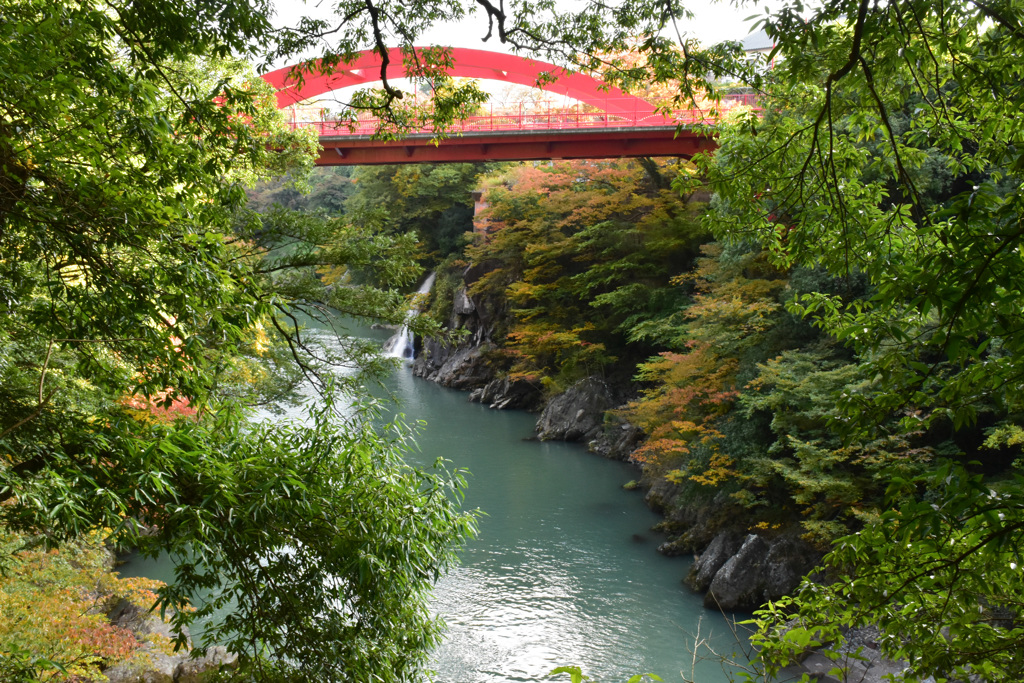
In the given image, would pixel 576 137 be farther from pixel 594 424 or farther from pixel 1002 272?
pixel 1002 272

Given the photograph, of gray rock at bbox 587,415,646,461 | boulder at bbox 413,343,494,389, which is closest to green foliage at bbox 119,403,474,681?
gray rock at bbox 587,415,646,461

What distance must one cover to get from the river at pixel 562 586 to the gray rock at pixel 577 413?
87 cm

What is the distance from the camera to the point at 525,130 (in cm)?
1396

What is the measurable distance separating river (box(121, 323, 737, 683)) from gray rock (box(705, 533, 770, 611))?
22 cm

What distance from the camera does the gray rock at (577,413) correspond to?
1373 centimetres

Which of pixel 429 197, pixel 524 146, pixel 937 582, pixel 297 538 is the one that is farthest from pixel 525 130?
pixel 937 582

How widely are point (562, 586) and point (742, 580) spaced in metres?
2.00

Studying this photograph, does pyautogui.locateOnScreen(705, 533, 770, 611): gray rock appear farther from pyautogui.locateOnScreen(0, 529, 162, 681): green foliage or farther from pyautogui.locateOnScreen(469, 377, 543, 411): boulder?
pyautogui.locateOnScreen(469, 377, 543, 411): boulder

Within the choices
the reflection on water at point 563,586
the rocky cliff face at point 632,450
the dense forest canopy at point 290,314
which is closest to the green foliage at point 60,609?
the dense forest canopy at point 290,314

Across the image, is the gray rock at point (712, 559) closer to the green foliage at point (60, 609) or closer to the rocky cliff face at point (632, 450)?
the rocky cliff face at point (632, 450)

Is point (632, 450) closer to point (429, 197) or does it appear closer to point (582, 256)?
point (582, 256)

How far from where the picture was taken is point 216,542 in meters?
2.67

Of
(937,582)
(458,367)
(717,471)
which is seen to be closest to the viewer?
(937,582)

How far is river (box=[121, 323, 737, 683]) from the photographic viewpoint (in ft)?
21.7
